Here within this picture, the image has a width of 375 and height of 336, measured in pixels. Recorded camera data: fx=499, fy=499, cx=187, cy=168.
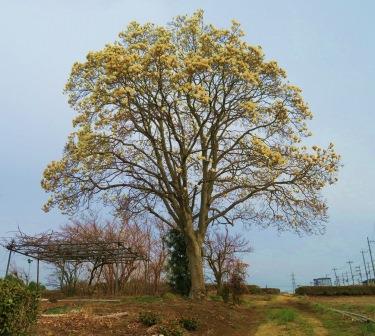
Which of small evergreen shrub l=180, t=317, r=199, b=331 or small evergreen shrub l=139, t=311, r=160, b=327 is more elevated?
small evergreen shrub l=139, t=311, r=160, b=327

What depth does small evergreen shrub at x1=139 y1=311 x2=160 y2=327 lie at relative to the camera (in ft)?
39.6

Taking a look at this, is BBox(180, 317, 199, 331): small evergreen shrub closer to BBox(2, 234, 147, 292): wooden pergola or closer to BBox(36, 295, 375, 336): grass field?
BBox(36, 295, 375, 336): grass field

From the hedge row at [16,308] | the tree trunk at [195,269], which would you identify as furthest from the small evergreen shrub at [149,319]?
the tree trunk at [195,269]

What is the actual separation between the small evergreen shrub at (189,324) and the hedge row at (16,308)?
5.17 m

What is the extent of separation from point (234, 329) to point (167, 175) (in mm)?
9456

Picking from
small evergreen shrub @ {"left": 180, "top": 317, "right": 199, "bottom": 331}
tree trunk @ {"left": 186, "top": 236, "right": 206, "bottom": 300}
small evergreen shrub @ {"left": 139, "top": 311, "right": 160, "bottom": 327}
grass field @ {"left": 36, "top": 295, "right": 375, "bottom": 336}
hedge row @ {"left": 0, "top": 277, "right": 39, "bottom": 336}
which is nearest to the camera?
hedge row @ {"left": 0, "top": 277, "right": 39, "bottom": 336}

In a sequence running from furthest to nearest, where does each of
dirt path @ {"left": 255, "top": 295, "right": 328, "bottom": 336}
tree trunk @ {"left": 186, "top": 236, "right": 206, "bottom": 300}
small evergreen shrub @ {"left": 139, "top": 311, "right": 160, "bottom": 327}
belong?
tree trunk @ {"left": 186, "top": 236, "right": 206, "bottom": 300} → dirt path @ {"left": 255, "top": 295, "right": 328, "bottom": 336} → small evergreen shrub @ {"left": 139, "top": 311, "right": 160, "bottom": 327}

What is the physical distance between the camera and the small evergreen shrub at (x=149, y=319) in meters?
12.1

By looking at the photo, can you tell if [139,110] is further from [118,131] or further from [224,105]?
[224,105]

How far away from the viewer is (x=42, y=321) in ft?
36.1

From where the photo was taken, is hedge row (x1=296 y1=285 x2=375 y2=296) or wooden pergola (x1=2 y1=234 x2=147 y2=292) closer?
wooden pergola (x1=2 y1=234 x2=147 y2=292)

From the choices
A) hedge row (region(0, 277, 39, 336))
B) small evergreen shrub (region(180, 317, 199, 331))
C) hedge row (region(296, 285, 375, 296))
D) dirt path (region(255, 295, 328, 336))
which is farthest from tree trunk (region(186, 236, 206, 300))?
hedge row (region(296, 285, 375, 296))

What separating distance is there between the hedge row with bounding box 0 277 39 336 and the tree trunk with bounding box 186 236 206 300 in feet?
44.4

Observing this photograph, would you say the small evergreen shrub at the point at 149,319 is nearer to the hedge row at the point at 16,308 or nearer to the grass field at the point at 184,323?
the grass field at the point at 184,323
